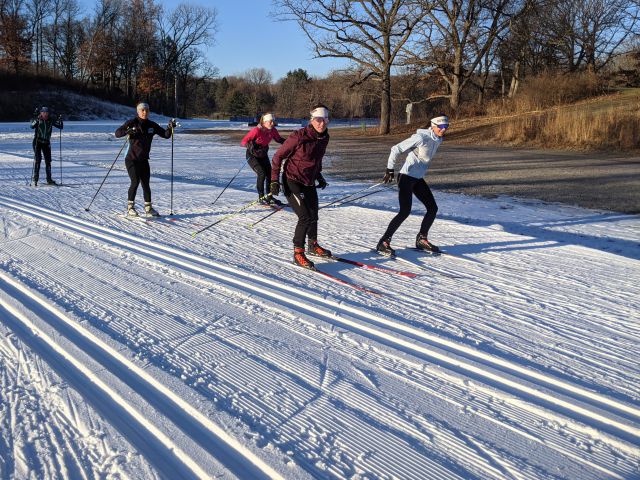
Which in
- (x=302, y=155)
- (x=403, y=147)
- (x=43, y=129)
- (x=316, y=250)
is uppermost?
(x=43, y=129)

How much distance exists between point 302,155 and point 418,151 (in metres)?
1.46

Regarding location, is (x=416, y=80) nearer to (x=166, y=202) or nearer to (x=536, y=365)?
(x=166, y=202)

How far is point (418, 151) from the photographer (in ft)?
21.4

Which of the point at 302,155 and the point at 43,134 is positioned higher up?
the point at 43,134

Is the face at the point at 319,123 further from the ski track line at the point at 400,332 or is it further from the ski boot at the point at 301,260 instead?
the ski track line at the point at 400,332

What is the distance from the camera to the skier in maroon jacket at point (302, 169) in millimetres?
6027

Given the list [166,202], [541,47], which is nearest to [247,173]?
[166,202]

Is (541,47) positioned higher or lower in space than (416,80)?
higher

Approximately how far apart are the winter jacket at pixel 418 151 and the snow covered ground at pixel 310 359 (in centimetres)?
112

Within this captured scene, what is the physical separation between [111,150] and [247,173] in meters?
9.54

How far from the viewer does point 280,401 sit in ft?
10.8

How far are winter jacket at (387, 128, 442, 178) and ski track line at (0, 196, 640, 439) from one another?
7.41ft

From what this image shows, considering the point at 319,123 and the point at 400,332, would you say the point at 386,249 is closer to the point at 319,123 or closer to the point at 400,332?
the point at 319,123

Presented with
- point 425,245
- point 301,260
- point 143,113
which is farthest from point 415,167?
point 143,113
